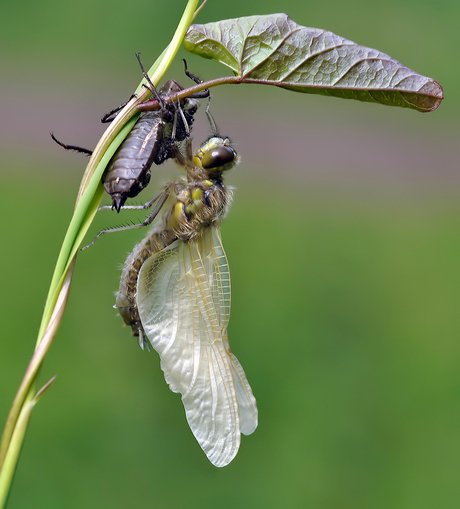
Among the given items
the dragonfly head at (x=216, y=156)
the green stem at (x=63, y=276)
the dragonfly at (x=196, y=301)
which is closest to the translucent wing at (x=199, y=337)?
the dragonfly at (x=196, y=301)

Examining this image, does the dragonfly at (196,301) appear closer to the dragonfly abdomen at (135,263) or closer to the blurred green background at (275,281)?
the dragonfly abdomen at (135,263)

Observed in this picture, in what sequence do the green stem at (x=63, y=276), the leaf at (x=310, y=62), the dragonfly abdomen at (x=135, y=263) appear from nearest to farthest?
1. the green stem at (x=63, y=276)
2. the leaf at (x=310, y=62)
3. the dragonfly abdomen at (x=135, y=263)

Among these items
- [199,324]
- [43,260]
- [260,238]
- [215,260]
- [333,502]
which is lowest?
[333,502]

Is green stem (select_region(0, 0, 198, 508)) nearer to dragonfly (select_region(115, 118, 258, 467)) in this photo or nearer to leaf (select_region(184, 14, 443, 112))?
leaf (select_region(184, 14, 443, 112))

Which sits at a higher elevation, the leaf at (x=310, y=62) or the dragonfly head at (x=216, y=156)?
the leaf at (x=310, y=62)

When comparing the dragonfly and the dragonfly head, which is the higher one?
the dragonfly head

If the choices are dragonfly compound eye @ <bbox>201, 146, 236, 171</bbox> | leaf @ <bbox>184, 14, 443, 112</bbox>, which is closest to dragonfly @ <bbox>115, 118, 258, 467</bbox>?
dragonfly compound eye @ <bbox>201, 146, 236, 171</bbox>

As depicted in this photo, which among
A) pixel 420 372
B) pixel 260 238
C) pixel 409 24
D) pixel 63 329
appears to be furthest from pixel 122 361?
pixel 409 24

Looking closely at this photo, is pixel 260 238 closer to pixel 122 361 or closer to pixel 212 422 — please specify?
pixel 122 361

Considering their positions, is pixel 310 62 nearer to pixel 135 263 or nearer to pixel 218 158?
pixel 218 158
